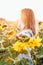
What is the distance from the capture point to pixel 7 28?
1491 mm

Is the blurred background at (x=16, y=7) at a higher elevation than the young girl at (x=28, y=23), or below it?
higher

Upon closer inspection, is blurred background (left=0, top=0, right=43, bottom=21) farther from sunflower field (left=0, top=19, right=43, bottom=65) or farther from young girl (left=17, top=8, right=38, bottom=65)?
sunflower field (left=0, top=19, right=43, bottom=65)

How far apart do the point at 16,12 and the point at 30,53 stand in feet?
1.09

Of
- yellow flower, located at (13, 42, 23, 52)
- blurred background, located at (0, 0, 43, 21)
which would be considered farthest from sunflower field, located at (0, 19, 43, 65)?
blurred background, located at (0, 0, 43, 21)

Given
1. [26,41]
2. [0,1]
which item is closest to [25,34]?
[26,41]

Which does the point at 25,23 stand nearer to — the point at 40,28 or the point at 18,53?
the point at 40,28

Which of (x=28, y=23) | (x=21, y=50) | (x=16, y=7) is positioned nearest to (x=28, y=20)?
(x=28, y=23)

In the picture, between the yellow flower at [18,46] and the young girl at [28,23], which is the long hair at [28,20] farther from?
the yellow flower at [18,46]

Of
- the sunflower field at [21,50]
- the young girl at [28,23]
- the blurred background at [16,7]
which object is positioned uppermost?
the blurred background at [16,7]

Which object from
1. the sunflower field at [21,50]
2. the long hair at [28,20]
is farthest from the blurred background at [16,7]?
the sunflower field at [21,50]

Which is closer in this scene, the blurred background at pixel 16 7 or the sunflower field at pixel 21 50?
the sunflower field at pixel 21 50

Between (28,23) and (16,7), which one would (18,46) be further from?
(16,7)

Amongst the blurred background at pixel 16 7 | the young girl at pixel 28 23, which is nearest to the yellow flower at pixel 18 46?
the young girl at pixel 28 23

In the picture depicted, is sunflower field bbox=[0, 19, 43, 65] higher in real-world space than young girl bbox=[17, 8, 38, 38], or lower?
lower
